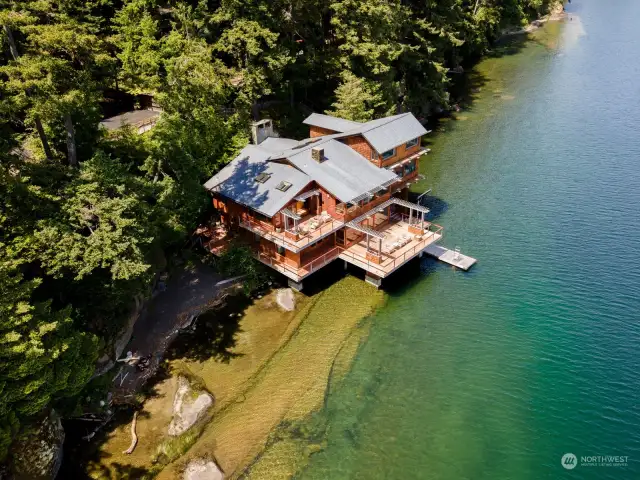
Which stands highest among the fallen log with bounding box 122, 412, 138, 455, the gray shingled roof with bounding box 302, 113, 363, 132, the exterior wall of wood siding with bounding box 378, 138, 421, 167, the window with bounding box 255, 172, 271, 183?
the gray shingled roof with bounding box 302, 113, 363, 132

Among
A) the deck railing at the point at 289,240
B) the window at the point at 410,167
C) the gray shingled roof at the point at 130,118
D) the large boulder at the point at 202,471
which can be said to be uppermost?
the gray shingled roof at the point at 130,118

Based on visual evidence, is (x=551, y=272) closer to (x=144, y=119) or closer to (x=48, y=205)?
(x=48, y=205)

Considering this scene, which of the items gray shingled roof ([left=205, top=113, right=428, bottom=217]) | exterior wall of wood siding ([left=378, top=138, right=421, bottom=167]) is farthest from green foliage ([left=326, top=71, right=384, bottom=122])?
exterior wall of wood siding ([left=378, top=138, right=421, bottom=167])

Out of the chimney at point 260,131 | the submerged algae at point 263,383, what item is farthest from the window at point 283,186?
the chimney at point 260,131

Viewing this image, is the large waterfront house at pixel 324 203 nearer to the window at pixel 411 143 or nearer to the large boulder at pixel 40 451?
the window at pixel 411 143

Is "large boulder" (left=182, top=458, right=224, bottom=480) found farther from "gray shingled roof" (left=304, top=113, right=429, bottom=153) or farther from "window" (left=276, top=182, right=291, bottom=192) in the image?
"gray shingled roof" (left=304, top=113, right=429, bottom=153)
